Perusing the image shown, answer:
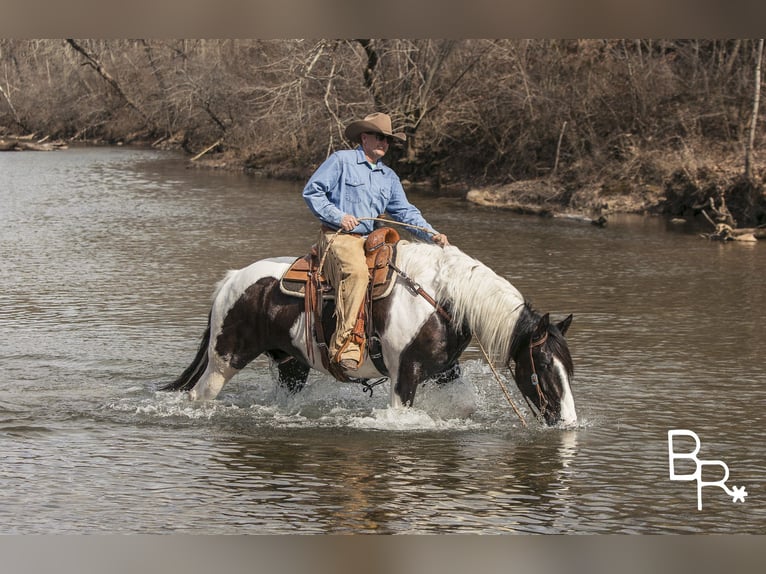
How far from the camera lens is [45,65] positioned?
61281 mm

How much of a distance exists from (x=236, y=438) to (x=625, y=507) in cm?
269

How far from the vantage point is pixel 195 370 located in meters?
8.42

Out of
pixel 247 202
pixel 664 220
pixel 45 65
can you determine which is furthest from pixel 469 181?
pixel 45 65

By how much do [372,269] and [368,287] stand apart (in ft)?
0.40

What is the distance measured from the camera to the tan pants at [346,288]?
7.35 meters

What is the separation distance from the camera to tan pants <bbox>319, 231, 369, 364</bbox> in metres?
7.35

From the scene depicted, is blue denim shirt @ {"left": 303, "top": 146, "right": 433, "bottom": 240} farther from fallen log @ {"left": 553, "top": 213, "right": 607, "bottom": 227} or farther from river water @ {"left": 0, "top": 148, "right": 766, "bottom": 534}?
fallen log @ {"left": 553, "top": 213, "right": 607, "bottom": 227}

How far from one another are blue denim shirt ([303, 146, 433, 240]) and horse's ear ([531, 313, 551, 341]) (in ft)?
3.42

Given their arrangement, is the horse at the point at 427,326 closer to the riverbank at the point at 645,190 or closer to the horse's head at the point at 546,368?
the horse's head at the point at 546,368

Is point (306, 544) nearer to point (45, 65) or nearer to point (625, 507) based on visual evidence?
point (625, 507)

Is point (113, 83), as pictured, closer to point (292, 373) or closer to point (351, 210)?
point (292, 373)

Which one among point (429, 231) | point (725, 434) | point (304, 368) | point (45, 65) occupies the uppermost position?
point (45, 65)

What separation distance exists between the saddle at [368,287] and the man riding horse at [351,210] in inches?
2.2

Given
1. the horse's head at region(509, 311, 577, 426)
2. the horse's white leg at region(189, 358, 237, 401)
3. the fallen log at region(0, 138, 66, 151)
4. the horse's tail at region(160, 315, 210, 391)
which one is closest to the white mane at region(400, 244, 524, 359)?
the horse's head at region(509, 311, 577, 426)
